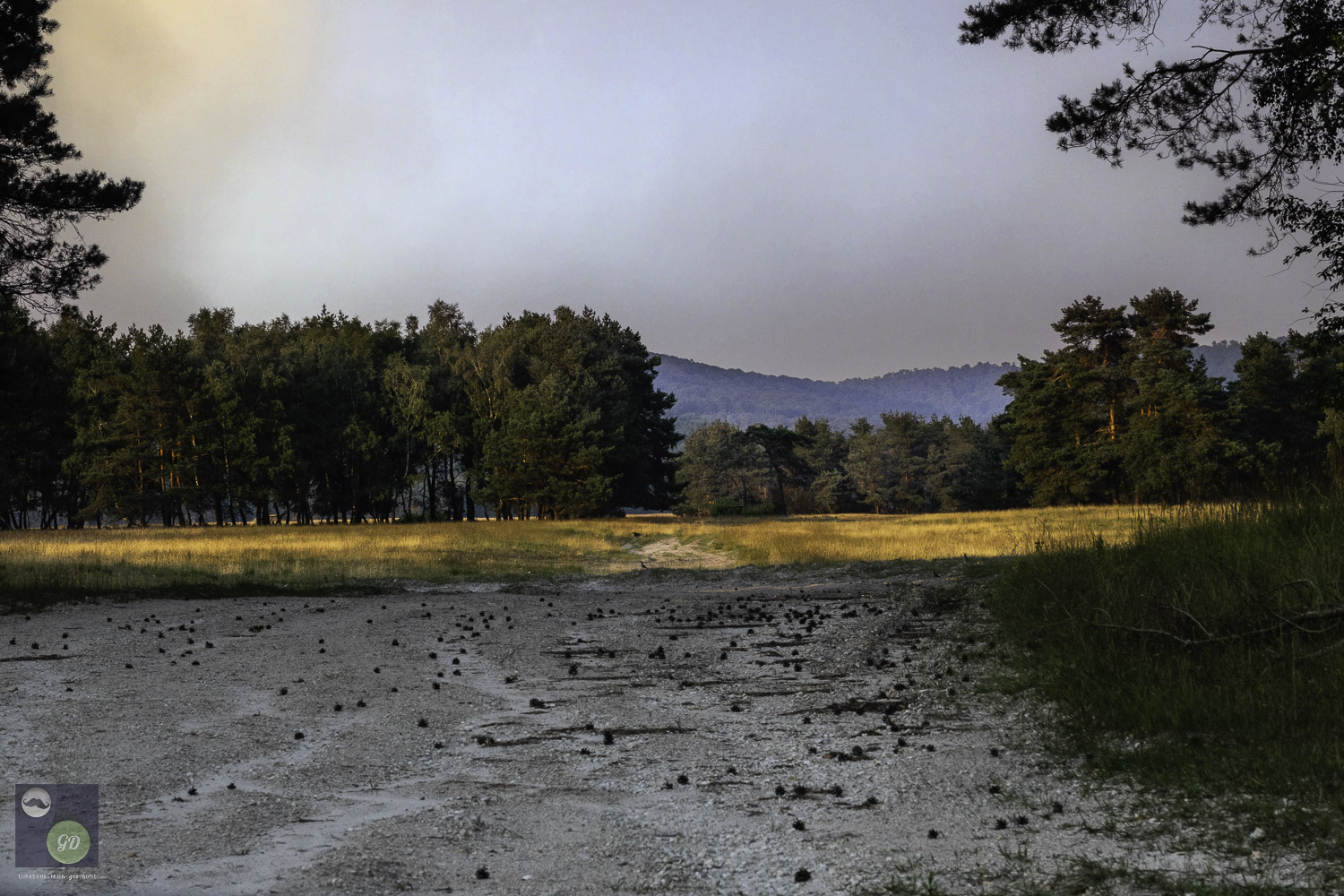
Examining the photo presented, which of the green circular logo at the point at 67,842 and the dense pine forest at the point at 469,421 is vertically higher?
the dense pine forest at the point at 469,421

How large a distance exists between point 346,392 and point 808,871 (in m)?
73.7

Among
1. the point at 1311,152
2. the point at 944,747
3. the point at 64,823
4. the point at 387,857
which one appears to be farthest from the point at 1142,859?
the point at 1311,152

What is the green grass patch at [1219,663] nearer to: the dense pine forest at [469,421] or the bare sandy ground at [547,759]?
the bare sandy ground at [547,759]

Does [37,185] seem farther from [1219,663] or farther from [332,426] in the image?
[332,426]

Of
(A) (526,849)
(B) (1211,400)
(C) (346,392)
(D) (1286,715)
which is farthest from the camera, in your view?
(C) (346,392)

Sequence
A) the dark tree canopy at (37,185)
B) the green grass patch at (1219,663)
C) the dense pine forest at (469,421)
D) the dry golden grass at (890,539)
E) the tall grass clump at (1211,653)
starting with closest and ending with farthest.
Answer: the green grass patch at (1219,663), the tall grass clump at (1211,653), the dark tree canopy at (37,185), the dry golden grass at (890,539), the dense pine forest at (469,421)

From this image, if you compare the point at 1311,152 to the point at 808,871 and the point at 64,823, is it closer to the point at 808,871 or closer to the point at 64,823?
the point at 808,871

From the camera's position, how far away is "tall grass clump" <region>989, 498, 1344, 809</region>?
5.94 metres

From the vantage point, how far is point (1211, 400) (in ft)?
199

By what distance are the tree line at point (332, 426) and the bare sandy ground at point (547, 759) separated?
2015 inches

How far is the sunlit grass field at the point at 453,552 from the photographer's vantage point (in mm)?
21703

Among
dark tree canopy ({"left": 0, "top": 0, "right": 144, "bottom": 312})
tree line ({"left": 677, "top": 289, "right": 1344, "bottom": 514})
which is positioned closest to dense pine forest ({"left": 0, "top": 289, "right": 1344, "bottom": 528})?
tree line ({"left": 677, "top": 289, "right": 1344, "bottom": 514})

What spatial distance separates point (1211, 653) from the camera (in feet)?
24.3

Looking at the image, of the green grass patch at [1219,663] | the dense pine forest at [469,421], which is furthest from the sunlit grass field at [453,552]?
the dense pine forest at [469,421]
